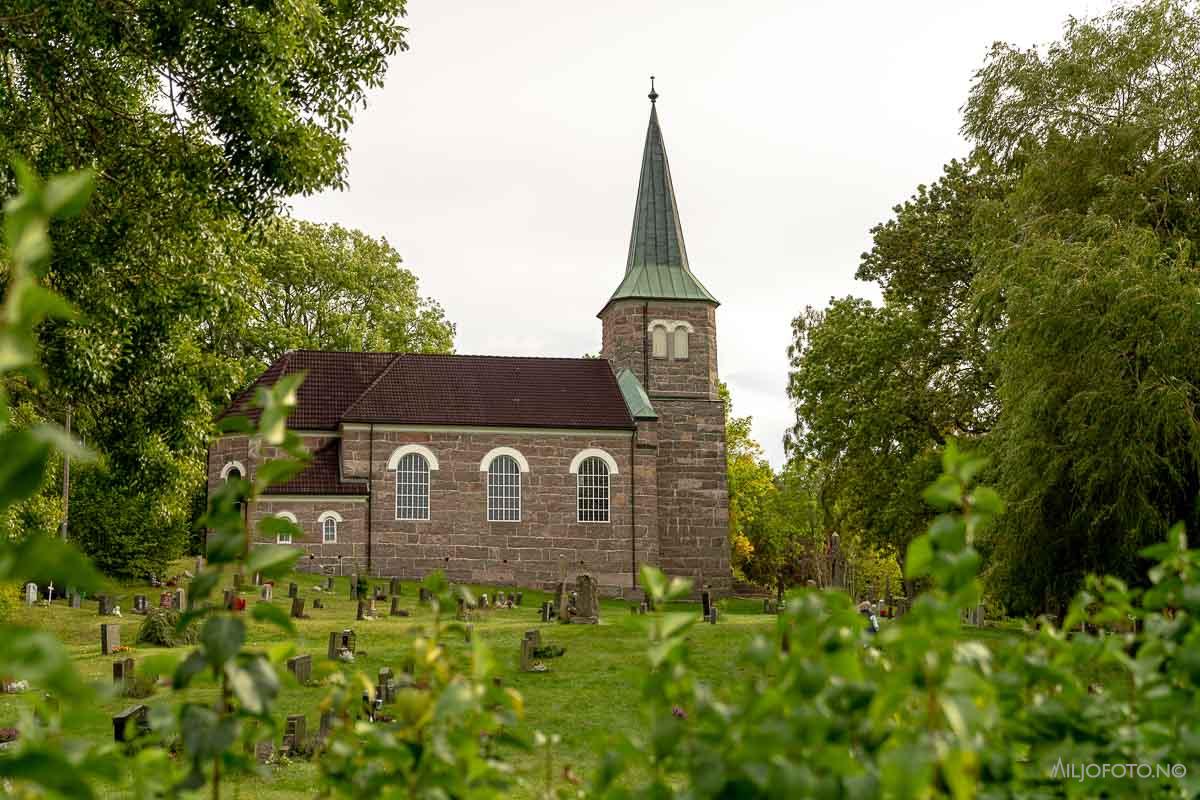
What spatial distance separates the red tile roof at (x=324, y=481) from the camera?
3437 cm

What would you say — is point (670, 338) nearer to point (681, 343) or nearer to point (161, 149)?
point (681, 343)

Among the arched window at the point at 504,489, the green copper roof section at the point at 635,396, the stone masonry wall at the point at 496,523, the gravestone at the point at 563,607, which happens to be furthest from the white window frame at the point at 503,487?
the gravestone at the point at 563,607

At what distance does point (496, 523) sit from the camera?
36.4 meters

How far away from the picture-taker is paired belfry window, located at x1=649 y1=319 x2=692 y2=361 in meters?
41.4

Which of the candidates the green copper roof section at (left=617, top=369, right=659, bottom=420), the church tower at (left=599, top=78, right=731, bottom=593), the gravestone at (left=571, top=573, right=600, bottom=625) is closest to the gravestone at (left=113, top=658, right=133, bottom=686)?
the gravestone at (left=571, top=573, right=600, bottom=625)

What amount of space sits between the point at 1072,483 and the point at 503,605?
51.9ft

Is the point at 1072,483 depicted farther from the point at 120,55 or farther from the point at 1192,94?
the point at 120,55

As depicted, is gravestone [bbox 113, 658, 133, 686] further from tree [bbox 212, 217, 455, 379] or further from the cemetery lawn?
tree [bbox 212, 217, 455, 379]

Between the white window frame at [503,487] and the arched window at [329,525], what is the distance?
470 centimetres

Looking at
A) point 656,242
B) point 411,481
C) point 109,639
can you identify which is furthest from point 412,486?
point 109,639

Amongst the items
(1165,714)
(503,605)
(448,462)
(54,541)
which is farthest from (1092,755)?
(448,462)

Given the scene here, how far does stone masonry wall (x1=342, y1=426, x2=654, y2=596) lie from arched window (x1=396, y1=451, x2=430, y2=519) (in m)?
0.20

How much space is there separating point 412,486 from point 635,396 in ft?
26.7

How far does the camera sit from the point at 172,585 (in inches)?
1149
